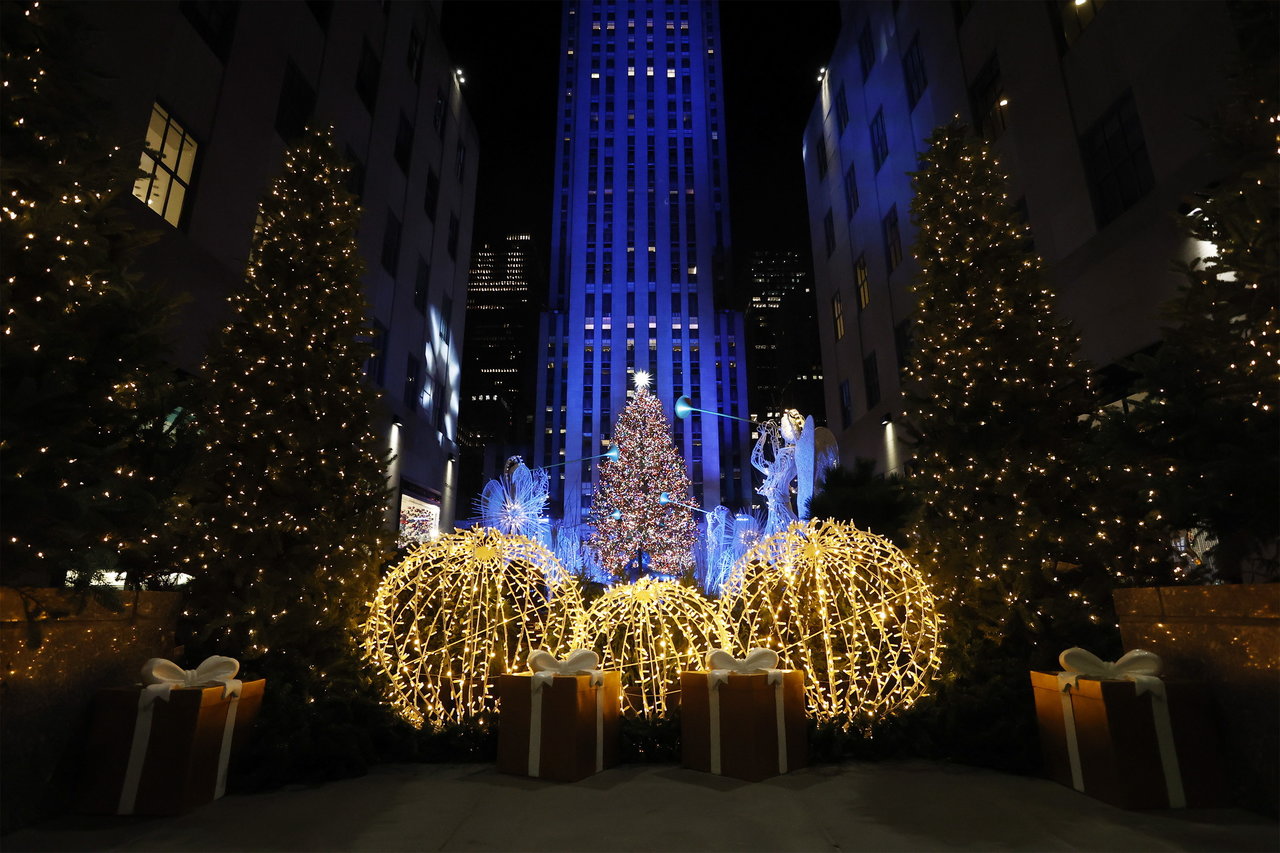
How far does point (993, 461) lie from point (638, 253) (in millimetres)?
62141

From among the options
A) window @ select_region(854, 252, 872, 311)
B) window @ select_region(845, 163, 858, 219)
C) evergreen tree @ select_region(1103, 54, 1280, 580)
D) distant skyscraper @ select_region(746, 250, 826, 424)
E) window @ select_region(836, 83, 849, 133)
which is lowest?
evergreen tree @ select_region(1103, 54, 1280, 580)

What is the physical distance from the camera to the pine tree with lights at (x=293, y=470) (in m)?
5.35

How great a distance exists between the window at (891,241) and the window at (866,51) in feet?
20.6

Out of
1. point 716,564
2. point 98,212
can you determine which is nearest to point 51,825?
point 98,212

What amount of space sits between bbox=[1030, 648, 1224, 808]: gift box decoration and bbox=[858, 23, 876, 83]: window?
23.6 meters

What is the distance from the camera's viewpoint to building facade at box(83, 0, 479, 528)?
10.2m

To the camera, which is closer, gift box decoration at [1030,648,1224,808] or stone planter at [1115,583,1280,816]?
stone planter at [1115,583,1280,816]

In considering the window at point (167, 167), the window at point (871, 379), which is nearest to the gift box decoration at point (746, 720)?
the window at point (167, 167)

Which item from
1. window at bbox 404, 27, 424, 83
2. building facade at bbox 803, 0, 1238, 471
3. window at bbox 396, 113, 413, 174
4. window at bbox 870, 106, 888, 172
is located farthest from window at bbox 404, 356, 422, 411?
window at bbox 870, 106, 888, 172

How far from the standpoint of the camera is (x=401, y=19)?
21.0 metres

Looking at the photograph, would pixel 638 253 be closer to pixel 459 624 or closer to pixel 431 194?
pixel 431 194

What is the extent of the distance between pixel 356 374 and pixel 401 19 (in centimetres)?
2069

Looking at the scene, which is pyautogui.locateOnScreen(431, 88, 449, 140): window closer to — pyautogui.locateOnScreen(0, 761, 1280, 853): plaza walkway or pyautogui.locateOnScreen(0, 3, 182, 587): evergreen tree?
pyautogui.locateOnScreen(0, 3, 182, 587): evergreen tree

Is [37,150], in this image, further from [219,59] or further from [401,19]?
[401,19]
